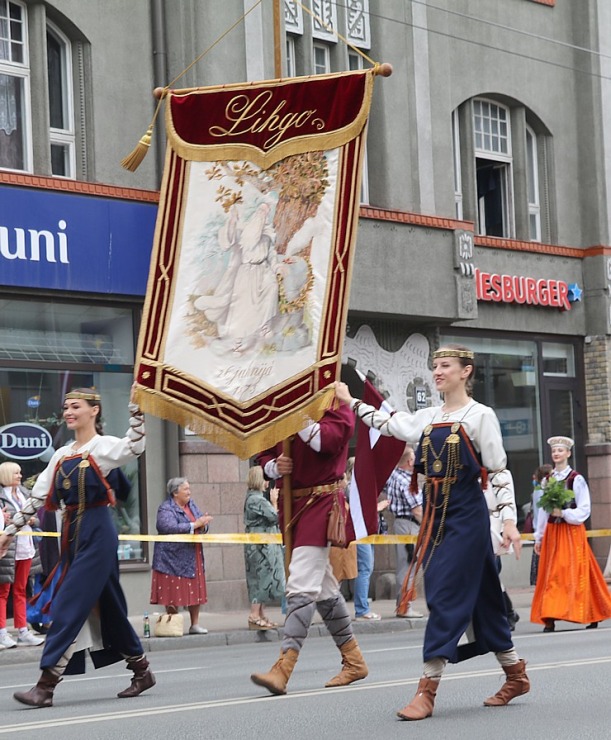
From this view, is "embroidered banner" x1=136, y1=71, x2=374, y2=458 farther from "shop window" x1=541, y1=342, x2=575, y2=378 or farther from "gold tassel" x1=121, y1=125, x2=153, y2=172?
"shop window" x1=541, y1=342, x2=575, y2=378

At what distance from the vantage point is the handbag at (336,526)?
978 centimetres

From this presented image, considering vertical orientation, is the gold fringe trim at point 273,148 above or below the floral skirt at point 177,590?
above

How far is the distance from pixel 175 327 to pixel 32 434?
948 cm

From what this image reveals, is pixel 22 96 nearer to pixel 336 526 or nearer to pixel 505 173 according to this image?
pixel 505 173

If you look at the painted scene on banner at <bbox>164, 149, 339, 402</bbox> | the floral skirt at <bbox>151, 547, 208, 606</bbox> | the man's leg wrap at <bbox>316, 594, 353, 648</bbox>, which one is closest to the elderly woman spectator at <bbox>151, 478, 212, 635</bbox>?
the floral skirt at <bbox>151, 547, 208, 606</bbox>

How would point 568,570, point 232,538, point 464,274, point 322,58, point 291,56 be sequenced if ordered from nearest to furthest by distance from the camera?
1. point 568,570
2. point 232,538
3. point 291,56
4. point 322,58
5. point 464,274

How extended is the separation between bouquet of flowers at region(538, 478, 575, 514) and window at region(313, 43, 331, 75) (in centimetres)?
956

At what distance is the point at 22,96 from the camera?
66.9 ft

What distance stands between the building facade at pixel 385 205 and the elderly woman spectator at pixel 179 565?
2.64 metres

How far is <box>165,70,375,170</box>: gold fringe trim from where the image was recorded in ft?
34.8

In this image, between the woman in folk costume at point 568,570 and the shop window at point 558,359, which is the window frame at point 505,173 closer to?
the shop window at point 558,359

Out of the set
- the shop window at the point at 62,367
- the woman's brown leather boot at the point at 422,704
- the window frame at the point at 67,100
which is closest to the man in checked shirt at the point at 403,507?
the shop window at the point at 62,367

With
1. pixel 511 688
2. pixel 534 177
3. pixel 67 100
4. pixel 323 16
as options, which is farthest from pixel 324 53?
pixel 511 688

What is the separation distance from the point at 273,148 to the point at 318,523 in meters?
2.59
